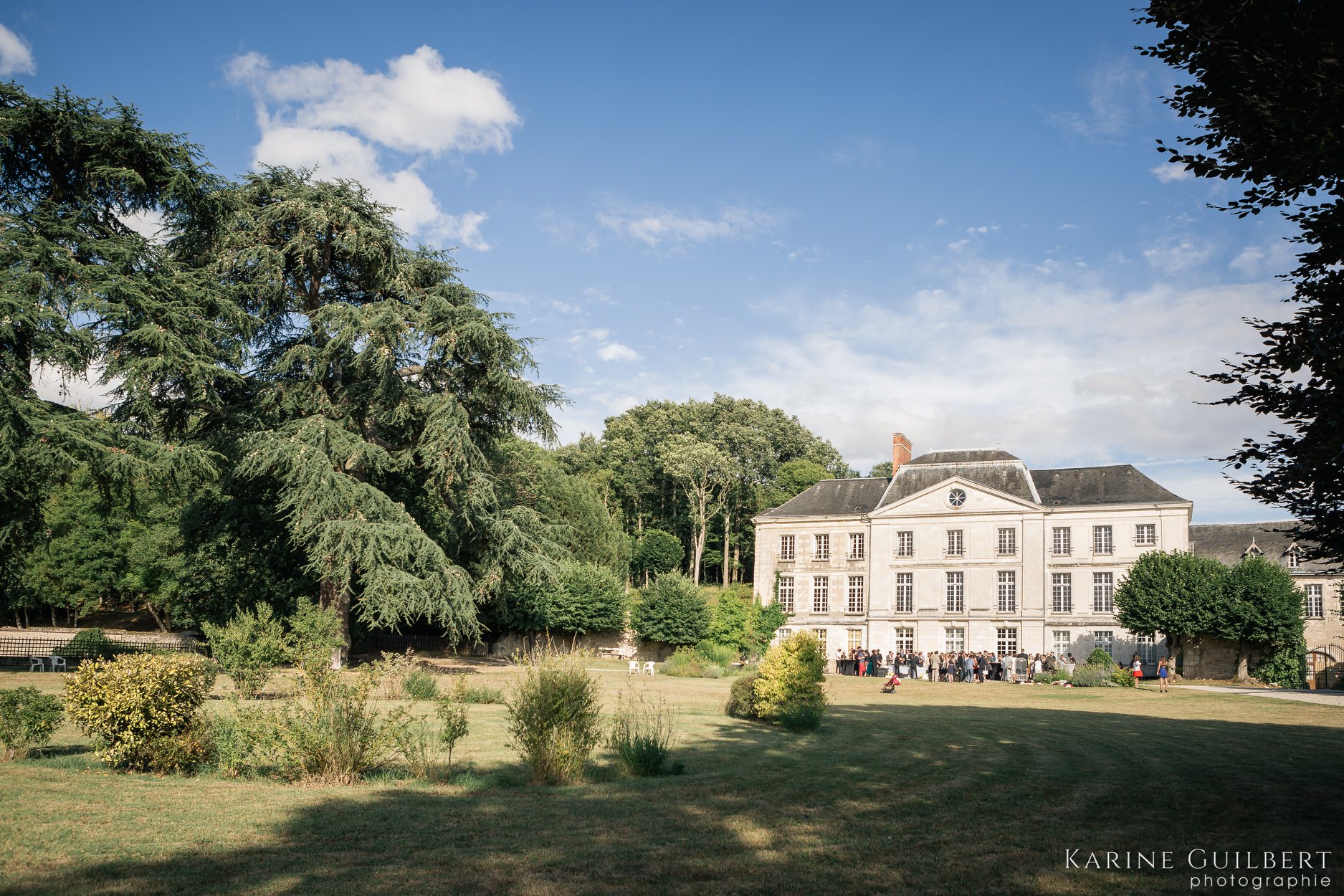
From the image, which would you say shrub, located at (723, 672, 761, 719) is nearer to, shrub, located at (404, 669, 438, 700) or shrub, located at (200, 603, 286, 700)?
shrub, located at (404, 669, 438, 700)

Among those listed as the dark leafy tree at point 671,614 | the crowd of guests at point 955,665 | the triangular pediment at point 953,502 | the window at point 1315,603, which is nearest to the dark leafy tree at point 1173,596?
the crowd of guests at point 955,665

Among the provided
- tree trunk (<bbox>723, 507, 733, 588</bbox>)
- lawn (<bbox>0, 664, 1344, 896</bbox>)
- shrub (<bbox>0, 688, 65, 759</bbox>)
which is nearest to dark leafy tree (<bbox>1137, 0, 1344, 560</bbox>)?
lawn (<bbox>0, 664, 1344, 896</bbox>)

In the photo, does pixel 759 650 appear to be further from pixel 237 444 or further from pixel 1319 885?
pixel 1319 885

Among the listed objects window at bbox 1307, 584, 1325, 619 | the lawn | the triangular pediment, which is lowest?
the lawn

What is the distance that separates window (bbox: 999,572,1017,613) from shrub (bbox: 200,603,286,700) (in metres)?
36.6

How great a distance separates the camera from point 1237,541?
1796 inches

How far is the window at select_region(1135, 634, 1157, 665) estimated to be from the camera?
4197 cm

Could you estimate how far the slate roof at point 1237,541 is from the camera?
43562 millimetres

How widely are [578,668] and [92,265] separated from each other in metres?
16.4

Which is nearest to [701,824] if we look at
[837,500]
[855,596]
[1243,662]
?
[1243,662]

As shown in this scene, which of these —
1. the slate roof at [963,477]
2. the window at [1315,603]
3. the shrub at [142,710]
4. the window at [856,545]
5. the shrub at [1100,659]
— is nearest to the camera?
the shrub at [142,710]

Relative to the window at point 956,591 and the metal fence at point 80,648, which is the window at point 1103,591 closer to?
the window at point 956,591

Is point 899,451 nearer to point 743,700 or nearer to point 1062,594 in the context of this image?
point 1062,594

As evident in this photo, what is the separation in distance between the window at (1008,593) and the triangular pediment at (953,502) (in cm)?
326
